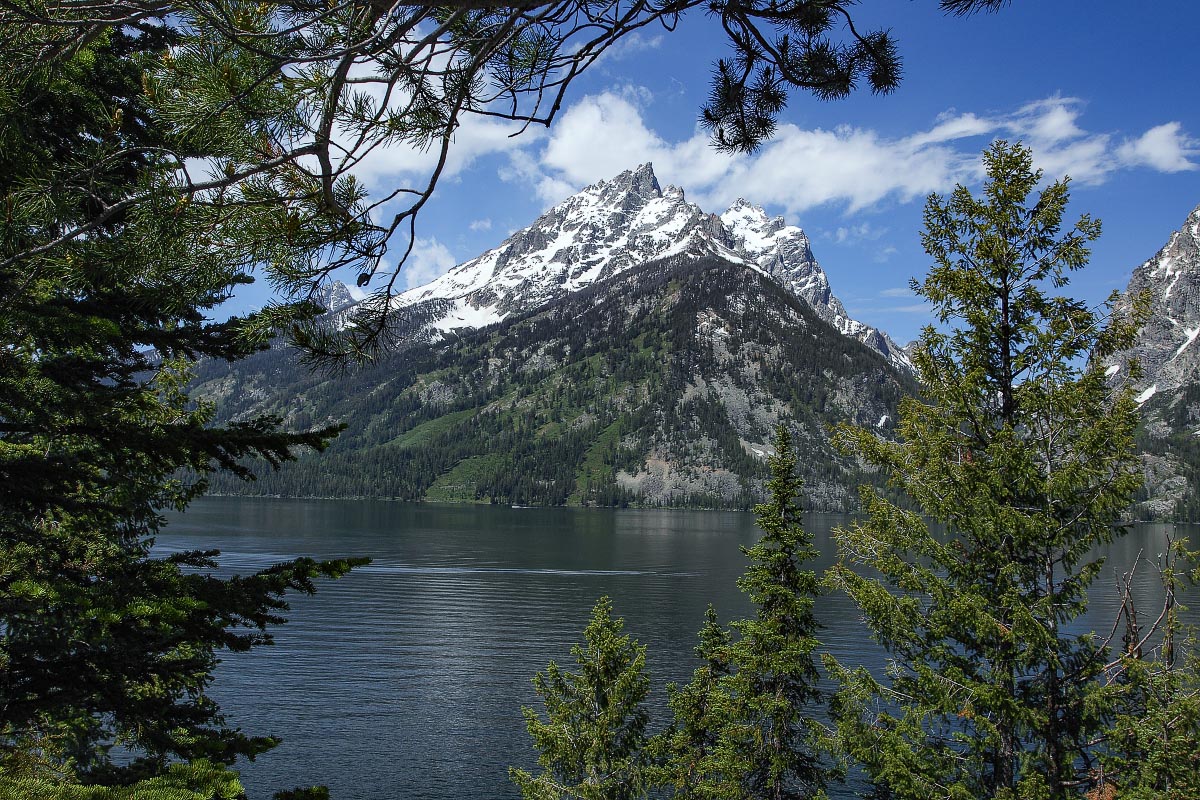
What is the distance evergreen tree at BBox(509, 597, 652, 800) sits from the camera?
21.5 meters

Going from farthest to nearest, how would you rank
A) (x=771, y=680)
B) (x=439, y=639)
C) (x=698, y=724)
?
(x=439, y=639) → (x=698, y=724) → (x=771, y=680)

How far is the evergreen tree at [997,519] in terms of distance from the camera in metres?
10.8

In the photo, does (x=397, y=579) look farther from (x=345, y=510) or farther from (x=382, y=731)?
(x=345, y=510)

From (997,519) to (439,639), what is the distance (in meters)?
54.3

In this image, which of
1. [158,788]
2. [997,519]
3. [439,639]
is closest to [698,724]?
[997,519]

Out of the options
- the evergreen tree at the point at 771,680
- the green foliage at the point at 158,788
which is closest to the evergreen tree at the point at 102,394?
the green foliage at the point at 158,788

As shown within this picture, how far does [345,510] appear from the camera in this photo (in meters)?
191

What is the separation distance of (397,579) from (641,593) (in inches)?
1145

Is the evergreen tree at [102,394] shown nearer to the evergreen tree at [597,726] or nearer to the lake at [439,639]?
the evergreen tree at [597,726]

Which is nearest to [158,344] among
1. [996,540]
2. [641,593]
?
[996,540]

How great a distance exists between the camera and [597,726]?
21.5 metres

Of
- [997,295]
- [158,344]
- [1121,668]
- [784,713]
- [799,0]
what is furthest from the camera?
[784,713]

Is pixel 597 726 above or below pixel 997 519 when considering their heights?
below

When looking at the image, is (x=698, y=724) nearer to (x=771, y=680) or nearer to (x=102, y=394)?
(x=771, y=680)
